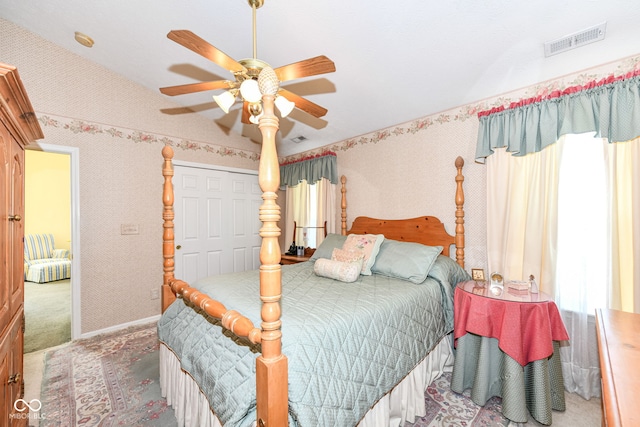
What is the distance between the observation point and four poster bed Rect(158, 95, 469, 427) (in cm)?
105

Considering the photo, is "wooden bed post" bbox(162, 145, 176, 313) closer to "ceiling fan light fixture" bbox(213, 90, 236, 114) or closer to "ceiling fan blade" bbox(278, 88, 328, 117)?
"ceiling fan light fixture" bbox(213, 90, 236, 114)

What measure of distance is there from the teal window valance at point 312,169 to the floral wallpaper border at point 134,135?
1.98ft

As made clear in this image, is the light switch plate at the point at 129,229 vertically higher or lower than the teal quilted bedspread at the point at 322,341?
higher

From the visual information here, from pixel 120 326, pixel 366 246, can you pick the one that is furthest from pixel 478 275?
pixel 120 326

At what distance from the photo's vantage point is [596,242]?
1886mm

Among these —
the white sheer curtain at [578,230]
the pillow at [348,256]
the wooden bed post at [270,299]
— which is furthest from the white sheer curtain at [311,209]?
the wooden bed post at [270,299]

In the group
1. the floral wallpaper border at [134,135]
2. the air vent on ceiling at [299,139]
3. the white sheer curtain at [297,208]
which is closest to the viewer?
the floral wallpaper border at [134,135]

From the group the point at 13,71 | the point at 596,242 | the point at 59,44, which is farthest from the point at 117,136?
the point at 596,242

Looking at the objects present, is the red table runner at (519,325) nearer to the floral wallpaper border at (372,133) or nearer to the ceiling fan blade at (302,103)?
the floral wallpaper border at (372,133)

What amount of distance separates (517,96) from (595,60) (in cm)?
47

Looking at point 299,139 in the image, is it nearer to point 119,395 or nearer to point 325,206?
point 325,206

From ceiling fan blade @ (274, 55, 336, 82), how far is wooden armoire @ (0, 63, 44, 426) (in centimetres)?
105

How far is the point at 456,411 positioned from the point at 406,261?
1022 millimetres

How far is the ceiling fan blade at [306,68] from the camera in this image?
1.43 meters
